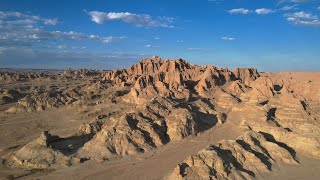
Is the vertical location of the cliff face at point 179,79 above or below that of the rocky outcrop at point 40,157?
above

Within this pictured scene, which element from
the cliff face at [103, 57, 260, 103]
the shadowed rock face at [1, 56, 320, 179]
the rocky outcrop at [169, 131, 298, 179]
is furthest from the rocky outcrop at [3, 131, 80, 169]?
the cliff face at [103, 57, 260, 103]

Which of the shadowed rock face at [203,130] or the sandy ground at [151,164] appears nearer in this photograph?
the shadowed rock face at [203,130]

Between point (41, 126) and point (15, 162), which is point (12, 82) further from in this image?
point (15, 162)

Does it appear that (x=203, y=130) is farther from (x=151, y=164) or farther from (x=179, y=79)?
(x=179, y=79)

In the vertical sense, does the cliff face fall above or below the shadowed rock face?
above

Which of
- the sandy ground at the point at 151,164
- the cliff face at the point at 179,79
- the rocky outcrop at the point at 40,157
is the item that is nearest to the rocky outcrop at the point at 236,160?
the sandy ground at the point at 151,164

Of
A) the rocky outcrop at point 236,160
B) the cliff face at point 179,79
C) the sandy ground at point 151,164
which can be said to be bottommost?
the sandy ground at point 151,164

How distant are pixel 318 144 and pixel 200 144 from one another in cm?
1304

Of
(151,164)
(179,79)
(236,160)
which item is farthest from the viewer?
(179,79)

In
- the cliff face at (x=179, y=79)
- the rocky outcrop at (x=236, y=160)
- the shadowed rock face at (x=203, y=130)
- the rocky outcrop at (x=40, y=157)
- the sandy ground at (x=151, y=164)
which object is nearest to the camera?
the rocky outcrop at (x=236, y=160)

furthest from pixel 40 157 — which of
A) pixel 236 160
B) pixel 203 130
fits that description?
pixel 203 130

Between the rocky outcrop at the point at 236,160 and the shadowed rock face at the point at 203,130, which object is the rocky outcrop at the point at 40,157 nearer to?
the shadowed rock face at the point at 203,130

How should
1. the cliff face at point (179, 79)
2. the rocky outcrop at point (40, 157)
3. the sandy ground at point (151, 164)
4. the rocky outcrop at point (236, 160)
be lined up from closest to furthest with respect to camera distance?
the rocky outcrop at point (236, 160)
the sandy ground at point (151, 164)
the rocky outcrop at point (40, 157)
the cliff face at point (179, 79)

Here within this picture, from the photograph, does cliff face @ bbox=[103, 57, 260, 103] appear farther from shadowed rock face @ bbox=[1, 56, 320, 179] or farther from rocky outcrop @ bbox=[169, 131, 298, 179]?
rocky outcrop @ bbox=[169, 131, 298, 179]
